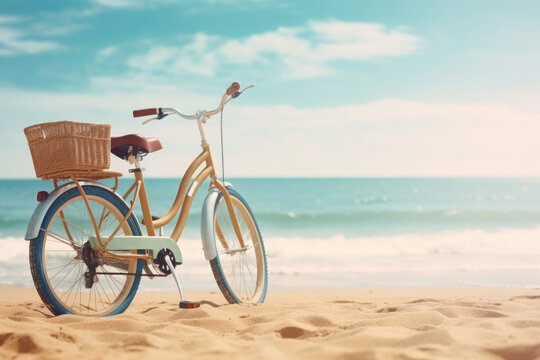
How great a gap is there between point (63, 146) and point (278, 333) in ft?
5.48

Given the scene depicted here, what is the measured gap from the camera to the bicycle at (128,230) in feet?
11.3

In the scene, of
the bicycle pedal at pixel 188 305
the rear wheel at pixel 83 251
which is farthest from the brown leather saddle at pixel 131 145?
the bicycle pedal at pixel 188 305

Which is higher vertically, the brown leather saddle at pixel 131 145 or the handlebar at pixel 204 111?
the handlebar at pixel 204 111

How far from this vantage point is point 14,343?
8.77 ft

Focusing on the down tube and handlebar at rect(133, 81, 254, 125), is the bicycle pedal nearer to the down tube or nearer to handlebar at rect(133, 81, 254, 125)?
the down tube

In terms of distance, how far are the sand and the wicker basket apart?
2.96 ft

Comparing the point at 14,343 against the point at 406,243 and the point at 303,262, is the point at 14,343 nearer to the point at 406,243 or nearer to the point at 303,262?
the point at 303,262

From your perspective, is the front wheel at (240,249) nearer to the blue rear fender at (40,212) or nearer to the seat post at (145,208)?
the seat post at (145,208)

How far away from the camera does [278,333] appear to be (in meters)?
2.96

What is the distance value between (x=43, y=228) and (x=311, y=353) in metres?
1.84

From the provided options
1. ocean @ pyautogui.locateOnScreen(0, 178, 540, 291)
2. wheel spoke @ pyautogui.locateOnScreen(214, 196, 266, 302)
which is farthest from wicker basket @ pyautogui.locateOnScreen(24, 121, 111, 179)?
ocean @ pyautogui.locateOnScreen(0, 178, 540, 291)

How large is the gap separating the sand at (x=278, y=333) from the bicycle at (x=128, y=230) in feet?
0.85

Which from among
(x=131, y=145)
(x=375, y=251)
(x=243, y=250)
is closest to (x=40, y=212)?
(x=131, y=145)

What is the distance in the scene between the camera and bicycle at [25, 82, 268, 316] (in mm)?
3443
